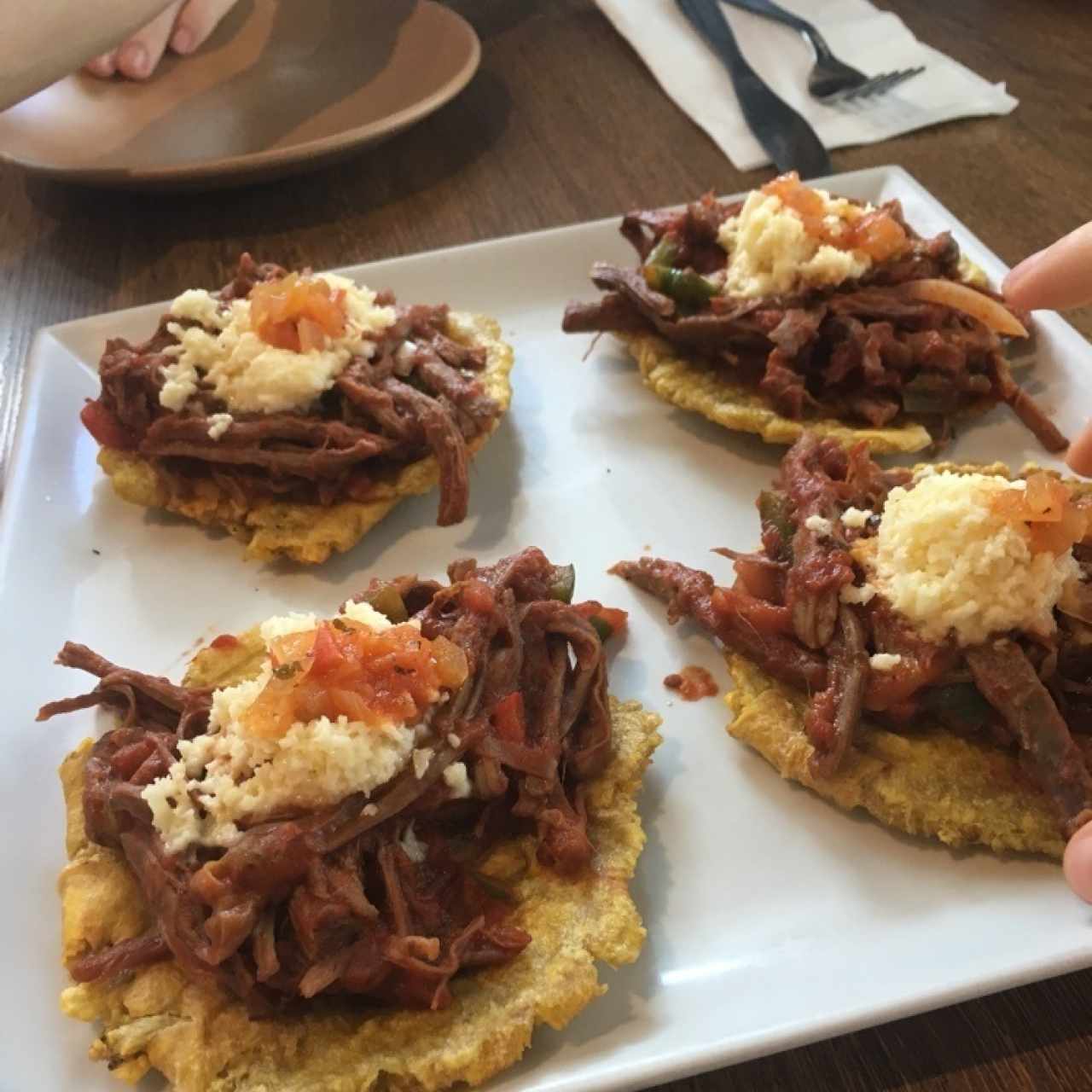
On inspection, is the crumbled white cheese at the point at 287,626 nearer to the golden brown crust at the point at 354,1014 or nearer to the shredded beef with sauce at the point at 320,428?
the golden brown crust at the point at 354,1014

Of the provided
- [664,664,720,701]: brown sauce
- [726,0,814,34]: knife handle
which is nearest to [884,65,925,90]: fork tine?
[726,0,814,34]: knife handle

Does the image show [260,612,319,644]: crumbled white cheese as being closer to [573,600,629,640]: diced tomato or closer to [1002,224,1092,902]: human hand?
[573,600,629,640]: diced tomato

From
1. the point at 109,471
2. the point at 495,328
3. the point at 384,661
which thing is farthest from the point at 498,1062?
the point at 495,328

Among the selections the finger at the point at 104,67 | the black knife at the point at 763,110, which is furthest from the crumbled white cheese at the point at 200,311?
the black knife at the point at 763,110

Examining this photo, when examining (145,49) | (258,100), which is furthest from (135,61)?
(258,100)

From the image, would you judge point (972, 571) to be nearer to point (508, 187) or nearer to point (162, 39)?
point (508, 187)

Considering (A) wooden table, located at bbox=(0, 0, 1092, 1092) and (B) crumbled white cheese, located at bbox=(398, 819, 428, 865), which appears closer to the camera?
(B) crumbled white cheese, located at bbox=(398, 819, 428, 865)

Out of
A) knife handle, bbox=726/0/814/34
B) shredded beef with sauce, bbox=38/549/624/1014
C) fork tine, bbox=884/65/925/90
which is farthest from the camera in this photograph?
knife handle, bbox=726/0/814/34
